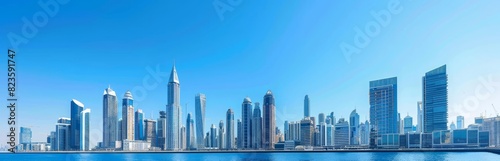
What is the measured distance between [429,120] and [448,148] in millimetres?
33173

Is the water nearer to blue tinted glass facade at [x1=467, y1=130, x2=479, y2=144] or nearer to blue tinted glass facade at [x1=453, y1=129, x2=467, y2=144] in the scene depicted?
blue tinted glass facade at [x1=453, y1=129, x2=467, y2=144]

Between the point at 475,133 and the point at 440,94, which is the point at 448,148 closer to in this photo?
→ the point at 475,133

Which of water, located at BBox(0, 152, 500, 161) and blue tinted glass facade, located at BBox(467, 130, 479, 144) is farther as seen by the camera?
blue tinted glass facade, located at BBox(467, 130, 479, 144)

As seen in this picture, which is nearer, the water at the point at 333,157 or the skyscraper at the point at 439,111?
the water at the point at 333,157

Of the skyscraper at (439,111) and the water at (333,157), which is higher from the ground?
the skyscraper at (439,111)

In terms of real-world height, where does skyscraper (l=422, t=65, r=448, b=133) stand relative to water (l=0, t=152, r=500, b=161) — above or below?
above

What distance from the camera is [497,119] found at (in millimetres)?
193125

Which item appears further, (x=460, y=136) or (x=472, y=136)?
(x=460, y=136)

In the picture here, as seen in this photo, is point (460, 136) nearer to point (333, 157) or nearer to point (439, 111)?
point (439, 111)

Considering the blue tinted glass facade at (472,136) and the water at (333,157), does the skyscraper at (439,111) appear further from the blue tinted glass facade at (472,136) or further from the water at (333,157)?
the water at (333,157)

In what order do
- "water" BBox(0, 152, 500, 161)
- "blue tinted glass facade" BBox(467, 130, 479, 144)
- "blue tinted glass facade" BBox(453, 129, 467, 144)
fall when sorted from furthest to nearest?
1. "blue tinted glass facade" BBox(453, 129, 467, 144)
2. "blue tinted glass facade" BBox(467, 130, 479, 144)
3. "water" BBox(0, 152, 500, 161)

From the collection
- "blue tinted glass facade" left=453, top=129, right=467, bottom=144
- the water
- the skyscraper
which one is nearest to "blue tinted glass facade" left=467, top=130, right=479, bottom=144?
"blue tinted glass facade" left=453, top=129, right=467, bottom=144

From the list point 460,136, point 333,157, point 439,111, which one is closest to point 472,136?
point 460,136

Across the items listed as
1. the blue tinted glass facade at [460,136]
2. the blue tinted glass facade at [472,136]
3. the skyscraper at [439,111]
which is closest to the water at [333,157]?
the blue tinted glass facade at [460,136]
